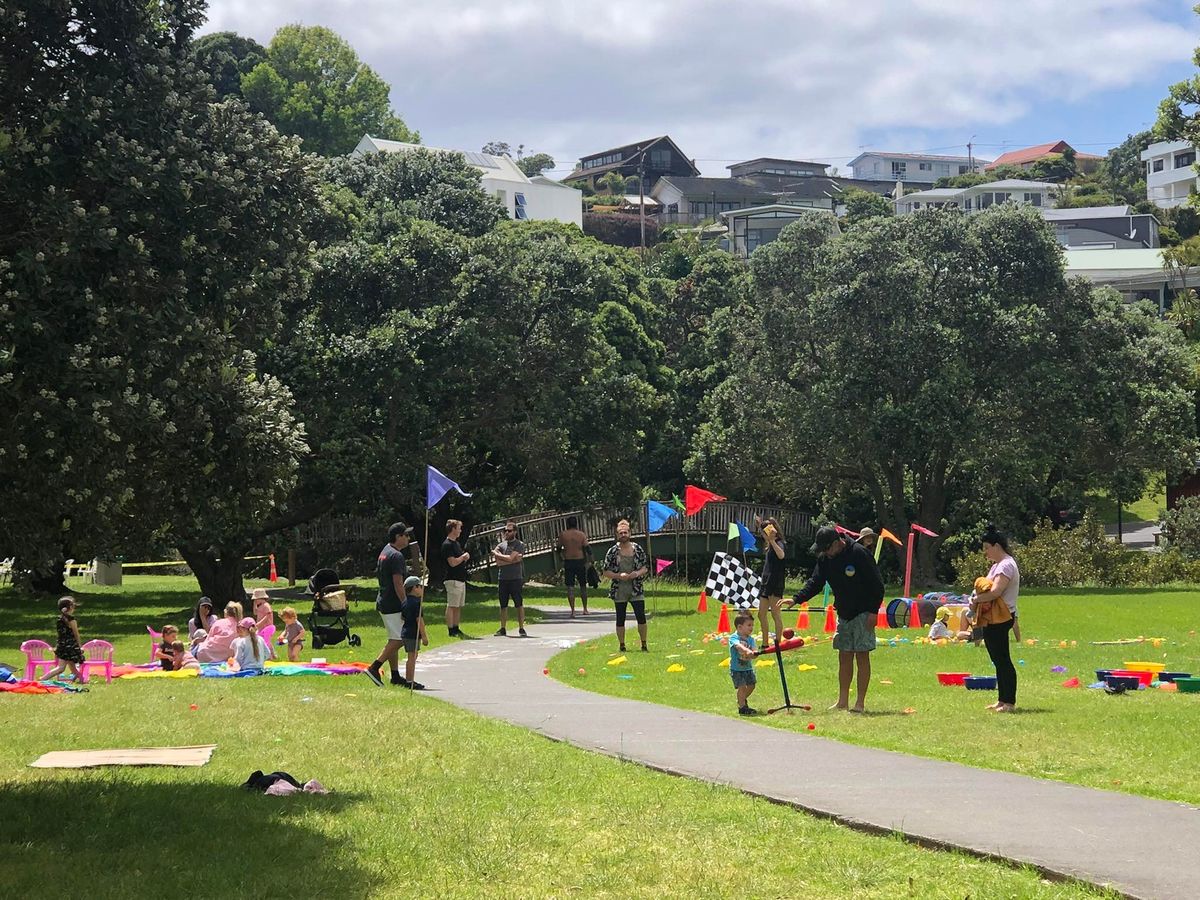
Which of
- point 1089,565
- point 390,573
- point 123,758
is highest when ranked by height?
point 390,573

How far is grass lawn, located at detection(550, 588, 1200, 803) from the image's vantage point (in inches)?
399

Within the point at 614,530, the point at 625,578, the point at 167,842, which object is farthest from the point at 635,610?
the point at 614,530

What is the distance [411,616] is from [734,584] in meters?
5.35

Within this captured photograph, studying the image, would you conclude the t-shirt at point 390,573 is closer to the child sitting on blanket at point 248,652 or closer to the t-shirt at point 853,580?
the child sitting on blanket at point 248,652

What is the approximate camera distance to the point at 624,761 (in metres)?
10.5

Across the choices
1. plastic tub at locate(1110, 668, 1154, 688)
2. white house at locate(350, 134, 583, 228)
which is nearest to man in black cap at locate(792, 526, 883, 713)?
plastic tub at locate(1110, 668, 1154, 688)

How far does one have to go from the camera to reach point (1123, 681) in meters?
14.2

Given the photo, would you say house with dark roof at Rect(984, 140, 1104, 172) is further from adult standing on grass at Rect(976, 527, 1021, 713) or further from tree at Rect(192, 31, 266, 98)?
adult standing on grass at Rect(976, 527, 1021, 713)

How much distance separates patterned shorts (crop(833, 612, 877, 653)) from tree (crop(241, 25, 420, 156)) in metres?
84.0

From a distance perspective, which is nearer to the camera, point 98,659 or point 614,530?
point 98,659

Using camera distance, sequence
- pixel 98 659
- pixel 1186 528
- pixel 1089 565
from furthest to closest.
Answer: pixel 1186 528 < pixel 1089 565 < pixel 98 659

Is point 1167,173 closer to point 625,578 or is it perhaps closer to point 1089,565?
point 1089,565

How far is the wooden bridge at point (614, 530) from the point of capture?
129ft

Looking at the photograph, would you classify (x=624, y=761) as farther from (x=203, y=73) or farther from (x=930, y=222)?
(x=930, y=222)
